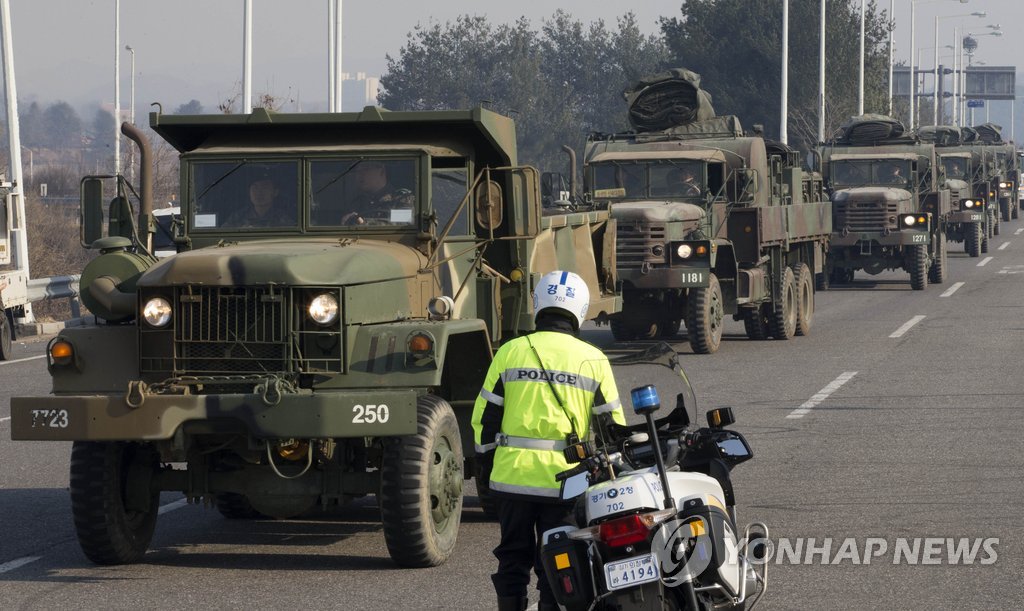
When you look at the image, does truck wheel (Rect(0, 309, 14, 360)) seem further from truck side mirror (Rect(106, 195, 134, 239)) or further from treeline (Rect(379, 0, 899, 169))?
treeline (Rect(379, 0, 899, 169))

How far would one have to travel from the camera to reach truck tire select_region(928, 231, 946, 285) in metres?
32.6

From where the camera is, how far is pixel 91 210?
9.98 m

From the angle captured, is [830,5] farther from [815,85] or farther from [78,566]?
[78,566]

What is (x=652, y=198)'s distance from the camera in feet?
67.9

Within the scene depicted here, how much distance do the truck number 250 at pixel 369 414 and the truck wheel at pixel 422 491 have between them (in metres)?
0.26

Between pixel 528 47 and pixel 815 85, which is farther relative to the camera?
pixel 528 47

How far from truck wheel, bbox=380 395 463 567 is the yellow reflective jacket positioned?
1992 mm

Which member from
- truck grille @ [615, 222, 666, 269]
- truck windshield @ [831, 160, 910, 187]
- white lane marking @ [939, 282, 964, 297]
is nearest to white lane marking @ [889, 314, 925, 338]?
truck grille @ [615, 222, 666, 269]

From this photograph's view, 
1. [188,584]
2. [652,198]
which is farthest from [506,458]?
[652,198]

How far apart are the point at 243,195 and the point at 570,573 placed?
4985 millimetres

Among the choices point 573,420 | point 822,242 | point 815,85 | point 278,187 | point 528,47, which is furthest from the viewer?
point 528,47

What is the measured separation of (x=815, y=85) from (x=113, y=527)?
231 ft

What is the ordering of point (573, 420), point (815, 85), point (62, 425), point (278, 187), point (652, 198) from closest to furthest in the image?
point (573, 420) < point (62, 425) < point (278, 187) < point (652, 198) < point (815, 85)

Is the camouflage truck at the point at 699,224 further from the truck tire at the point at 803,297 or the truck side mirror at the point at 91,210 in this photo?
the truck side mirror at the point at 91,210
